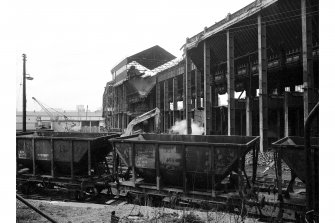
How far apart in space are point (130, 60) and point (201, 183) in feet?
130

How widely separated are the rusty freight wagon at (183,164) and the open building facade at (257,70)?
2.11 meters

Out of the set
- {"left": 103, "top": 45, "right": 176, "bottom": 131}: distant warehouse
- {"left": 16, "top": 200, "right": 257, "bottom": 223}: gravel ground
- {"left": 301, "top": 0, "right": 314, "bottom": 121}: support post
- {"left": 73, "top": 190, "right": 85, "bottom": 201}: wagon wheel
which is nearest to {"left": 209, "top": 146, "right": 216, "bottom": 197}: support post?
{"left": 16, "top": 200, "right": 257, "bottom": 223}: gravel ground

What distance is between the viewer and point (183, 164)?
6.64 m

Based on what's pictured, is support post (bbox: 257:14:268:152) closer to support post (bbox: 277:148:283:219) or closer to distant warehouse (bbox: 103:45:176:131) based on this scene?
support post (bbox: 277:148:283:219)

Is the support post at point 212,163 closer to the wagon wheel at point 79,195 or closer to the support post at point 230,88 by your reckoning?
the wagon wheel at point 79,195

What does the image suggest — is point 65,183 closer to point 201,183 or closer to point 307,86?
point 201,183

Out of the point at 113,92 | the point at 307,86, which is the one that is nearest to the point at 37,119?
the point at 113,92

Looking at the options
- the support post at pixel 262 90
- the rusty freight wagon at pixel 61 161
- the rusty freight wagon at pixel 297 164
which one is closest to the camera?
the rusty freight wagon at pixel 297 164

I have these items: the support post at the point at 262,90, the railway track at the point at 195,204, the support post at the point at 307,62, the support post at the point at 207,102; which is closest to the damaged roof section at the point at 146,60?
the support post at the point at 207,102

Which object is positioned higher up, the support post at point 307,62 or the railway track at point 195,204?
the support post at point 307,62

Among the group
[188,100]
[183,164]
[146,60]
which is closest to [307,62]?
[183,164]

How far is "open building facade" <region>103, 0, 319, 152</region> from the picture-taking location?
36.5ft

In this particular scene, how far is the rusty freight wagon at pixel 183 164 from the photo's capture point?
6305mm

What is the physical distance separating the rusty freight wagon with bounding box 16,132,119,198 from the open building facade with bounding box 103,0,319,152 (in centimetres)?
674
